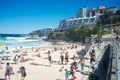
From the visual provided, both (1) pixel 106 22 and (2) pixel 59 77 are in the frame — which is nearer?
(2) pixel 59 77

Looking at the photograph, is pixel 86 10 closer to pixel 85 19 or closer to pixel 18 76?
pixel 85 19

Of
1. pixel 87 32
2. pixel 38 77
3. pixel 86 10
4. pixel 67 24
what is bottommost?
pixel 38 77

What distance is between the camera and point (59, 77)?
15.3m

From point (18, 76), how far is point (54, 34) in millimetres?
96669

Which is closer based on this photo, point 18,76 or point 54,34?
point 18,76

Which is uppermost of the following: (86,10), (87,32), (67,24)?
(86,10)

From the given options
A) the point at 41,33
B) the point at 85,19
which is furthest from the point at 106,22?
the point at 41,33

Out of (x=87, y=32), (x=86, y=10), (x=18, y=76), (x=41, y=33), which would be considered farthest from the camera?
→ (x=41, y=33)

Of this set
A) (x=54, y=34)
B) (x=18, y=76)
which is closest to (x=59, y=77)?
(x=18, y=76)

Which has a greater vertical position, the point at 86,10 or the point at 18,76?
the point at 86,10

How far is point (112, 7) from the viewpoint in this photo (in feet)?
357

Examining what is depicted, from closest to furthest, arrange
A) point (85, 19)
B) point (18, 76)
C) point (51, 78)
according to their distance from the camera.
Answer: point (51, 78) → point (18, 76) → point (85, 19)

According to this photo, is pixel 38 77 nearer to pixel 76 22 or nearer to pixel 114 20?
pixel 114 20

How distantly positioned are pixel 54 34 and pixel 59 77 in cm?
9777
